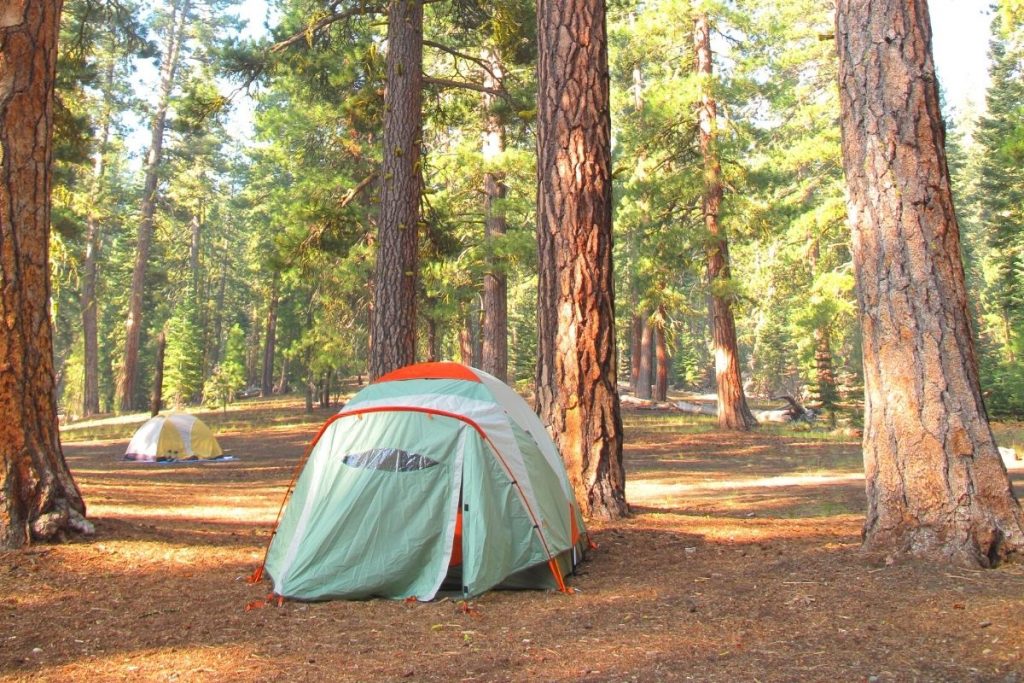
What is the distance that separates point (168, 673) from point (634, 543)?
4032 millimetres

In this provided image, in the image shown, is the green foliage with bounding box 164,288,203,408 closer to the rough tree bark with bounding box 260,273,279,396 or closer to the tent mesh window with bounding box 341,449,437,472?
the rough tree bark with bounding box 260,273,279,396

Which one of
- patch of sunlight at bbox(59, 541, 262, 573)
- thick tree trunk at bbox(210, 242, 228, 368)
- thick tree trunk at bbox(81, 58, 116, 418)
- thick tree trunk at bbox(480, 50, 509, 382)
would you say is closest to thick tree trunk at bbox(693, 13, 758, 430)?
thick tree trunk at bbox(480, 50, 509, 382)

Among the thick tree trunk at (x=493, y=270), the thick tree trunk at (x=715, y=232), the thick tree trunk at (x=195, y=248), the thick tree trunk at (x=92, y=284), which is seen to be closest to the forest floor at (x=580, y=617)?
the thick tree trunk at (x=493, y=270)

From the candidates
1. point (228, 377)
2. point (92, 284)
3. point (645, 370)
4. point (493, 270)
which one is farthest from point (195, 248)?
point (493, 270)

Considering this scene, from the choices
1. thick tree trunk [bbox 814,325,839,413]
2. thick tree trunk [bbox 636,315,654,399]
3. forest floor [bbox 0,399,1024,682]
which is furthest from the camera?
thick tree trunk [bbox 636,315,654,399]

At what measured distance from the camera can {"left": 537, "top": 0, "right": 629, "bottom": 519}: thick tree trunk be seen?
25.6 ft

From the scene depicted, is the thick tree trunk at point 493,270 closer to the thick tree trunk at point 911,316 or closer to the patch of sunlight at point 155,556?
the patch of sunlight at point 155,556

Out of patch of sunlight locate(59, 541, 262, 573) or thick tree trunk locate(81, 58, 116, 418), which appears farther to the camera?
thick tree trunk locate(81, 58, 116, 418)

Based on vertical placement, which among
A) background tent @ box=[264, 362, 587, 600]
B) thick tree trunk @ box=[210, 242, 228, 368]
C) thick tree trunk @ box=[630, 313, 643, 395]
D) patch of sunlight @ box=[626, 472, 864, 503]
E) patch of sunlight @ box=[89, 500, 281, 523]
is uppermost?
thick tree trunk @ box=[210, 242, 228, 368]

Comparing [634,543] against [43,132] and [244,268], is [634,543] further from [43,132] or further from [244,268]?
[244,268]

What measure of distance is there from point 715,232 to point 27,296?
15514 millimetres

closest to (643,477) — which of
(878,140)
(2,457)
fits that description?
(878,140)

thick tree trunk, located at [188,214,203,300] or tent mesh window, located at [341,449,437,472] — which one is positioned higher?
thick tree trunk, located at [188,214,203,300]

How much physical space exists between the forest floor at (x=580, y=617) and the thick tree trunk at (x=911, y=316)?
31 cm
